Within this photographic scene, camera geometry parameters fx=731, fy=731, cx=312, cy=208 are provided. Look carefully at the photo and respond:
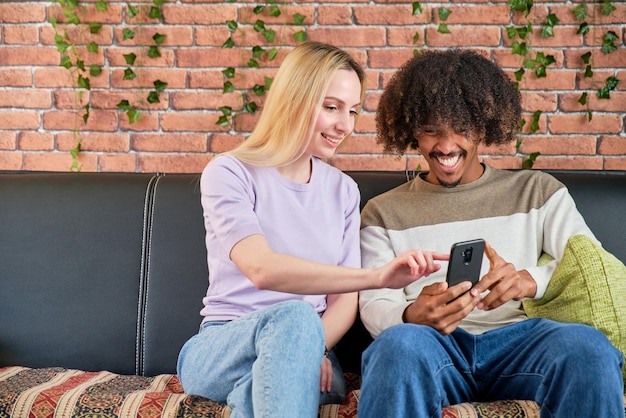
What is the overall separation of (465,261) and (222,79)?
134cm

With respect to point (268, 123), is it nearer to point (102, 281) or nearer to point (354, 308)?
point (354, 308)

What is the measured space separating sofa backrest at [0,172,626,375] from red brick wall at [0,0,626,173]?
36cm

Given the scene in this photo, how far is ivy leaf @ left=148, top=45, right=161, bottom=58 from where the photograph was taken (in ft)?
8.45

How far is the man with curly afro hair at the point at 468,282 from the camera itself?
1.45 m

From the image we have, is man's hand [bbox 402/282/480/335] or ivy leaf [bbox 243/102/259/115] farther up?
ivy leaf [bbox 243/102/259/115]

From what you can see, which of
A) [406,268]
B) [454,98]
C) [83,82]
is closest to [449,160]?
[454,98]

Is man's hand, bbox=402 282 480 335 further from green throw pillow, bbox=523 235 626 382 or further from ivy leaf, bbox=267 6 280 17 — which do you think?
ivy leaf, bbox=267 6 280 17

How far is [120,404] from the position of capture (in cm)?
169

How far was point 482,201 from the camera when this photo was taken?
78.3 inches

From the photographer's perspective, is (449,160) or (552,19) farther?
(552,19)

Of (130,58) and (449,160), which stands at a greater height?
(130,58)

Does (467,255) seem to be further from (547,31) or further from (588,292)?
(547,31)

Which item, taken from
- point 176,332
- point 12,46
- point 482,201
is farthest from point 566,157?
point 12,46

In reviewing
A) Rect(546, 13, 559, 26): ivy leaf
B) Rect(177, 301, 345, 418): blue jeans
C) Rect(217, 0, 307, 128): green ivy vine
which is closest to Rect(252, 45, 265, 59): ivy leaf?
Rect(217, 0, 307, 128): green ivy vine
